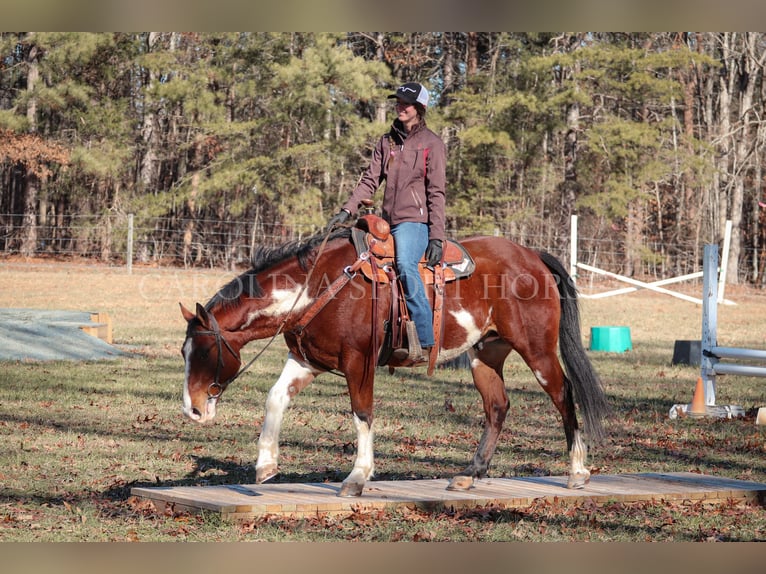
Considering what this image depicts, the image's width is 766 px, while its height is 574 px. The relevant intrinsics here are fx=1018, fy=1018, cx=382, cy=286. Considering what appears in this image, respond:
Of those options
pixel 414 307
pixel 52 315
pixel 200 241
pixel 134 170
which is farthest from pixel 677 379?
pixel 134 170

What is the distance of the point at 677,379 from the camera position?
51.0ft

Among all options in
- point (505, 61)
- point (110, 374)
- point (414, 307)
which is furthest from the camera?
point (505, 61)

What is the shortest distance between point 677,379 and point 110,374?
27.9ft

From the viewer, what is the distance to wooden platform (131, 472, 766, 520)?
21.5ft

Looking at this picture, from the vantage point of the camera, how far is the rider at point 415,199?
7.25m

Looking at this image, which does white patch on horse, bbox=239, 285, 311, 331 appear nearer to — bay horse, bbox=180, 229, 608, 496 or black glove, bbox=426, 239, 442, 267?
bay horse, bbox=180, 229, 608, 496

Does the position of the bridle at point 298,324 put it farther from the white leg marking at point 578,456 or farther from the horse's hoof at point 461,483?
the white leg marking at point 578,456

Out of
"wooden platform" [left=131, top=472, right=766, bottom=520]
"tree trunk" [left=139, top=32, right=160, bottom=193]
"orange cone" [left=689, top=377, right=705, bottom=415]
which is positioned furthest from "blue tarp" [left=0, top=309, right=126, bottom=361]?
"tree trunk" [left=139, top=32, right=160, bottom=193]

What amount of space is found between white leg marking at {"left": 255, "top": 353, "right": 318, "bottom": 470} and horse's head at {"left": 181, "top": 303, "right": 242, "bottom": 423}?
37cm

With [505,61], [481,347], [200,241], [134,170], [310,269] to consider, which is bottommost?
[481,347]

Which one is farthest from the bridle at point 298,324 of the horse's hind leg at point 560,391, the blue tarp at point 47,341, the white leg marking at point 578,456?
the blue tarp at point 47,341

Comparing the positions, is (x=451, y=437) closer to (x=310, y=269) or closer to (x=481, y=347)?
(x=481, y=347)

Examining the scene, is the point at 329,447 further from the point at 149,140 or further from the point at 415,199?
the point at 149,140

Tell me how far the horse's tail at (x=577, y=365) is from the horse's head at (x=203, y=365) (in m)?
→ 2.69
